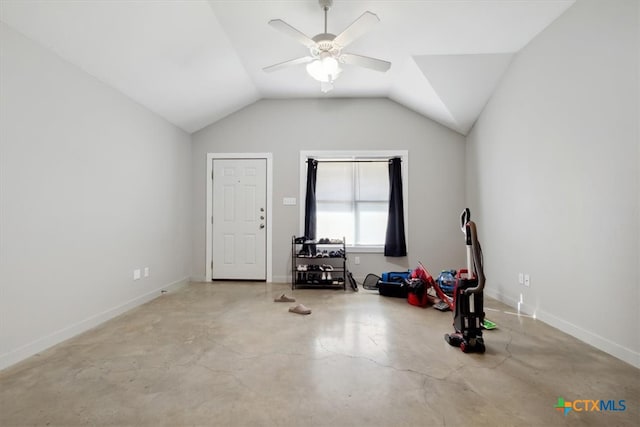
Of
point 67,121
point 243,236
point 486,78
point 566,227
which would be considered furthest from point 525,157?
→ point 67,121

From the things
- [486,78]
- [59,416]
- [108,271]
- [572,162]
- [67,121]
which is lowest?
[59,416]

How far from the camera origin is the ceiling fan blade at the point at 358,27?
212 centimetres

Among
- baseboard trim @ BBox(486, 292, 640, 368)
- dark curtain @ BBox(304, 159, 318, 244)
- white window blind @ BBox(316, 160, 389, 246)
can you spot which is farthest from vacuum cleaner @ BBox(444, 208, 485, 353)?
dark curtain @ BBox(304, 159, 318, 244)

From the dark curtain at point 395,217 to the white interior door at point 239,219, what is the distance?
202 cm

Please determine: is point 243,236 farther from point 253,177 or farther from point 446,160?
point 446,160

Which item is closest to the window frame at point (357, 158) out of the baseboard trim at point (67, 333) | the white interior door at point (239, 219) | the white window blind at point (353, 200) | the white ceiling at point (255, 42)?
the white window blind at point (353, 200)

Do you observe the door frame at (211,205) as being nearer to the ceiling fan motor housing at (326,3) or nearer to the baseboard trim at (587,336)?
the ceiling fan motor housing at (326,3)

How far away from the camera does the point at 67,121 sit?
2529 mm

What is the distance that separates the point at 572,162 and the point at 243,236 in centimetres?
420

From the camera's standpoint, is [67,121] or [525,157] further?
[525,157]

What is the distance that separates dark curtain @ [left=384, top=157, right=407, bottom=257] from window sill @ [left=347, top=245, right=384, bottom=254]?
0.36ft

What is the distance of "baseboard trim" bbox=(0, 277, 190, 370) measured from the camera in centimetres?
204

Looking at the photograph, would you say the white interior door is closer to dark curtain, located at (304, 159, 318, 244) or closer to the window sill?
dark curtain, located at (304, 159, 318, 244)

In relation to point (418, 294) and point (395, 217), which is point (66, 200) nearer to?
point (418, 294)
